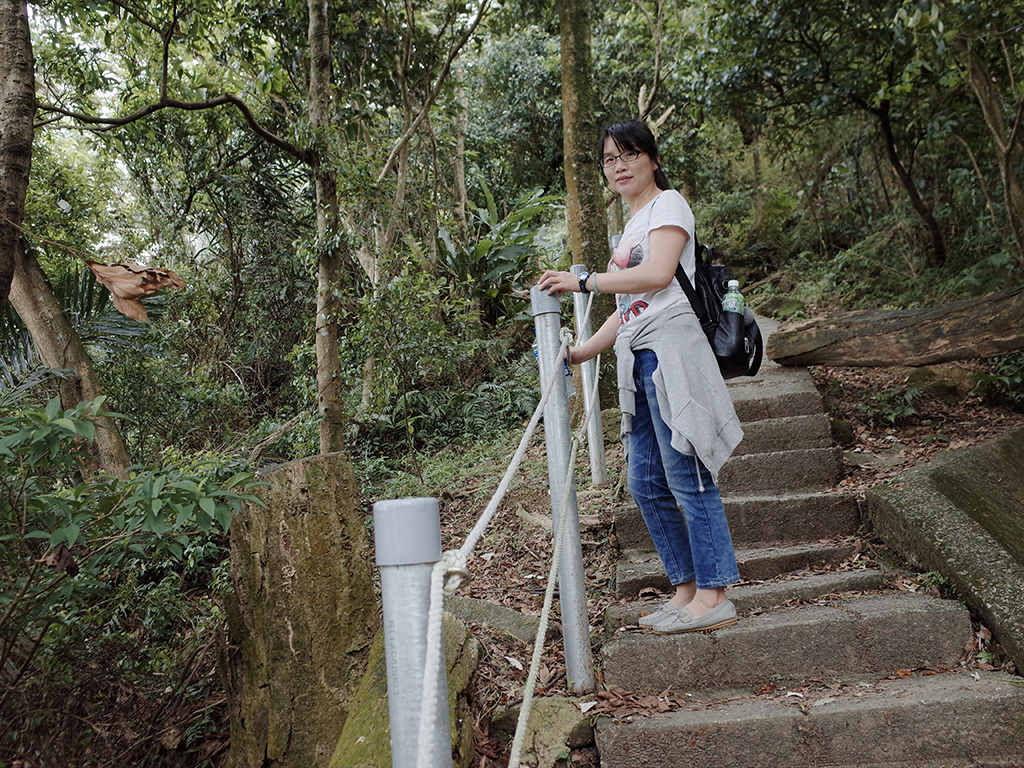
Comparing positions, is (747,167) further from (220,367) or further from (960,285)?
(220,367)

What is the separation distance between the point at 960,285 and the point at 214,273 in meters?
7.88

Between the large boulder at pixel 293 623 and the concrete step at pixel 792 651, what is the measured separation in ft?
2.94

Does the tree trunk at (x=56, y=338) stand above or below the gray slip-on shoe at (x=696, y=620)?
above

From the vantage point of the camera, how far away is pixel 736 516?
316cm

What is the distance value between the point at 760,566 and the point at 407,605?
2407mm

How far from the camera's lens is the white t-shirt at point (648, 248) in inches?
86.3

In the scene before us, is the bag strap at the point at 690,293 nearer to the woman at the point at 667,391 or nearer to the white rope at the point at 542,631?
the woman at the point at 667,391

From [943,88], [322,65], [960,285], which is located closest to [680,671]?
[322,65]

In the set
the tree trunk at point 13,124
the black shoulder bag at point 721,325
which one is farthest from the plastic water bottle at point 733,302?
the tree trunk at point 13,124

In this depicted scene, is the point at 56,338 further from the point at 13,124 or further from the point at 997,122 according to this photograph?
the point at 997,122

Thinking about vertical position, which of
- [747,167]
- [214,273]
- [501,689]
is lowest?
[501,689]

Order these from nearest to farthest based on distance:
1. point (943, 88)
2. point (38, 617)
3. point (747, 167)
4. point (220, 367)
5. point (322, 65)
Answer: point (38, 617) → point (322, 65) → point (943, 88) → point (220, 367) → point (747, 167)

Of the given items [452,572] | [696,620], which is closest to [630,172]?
[696,620]

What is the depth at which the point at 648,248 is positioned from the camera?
2211 mm
